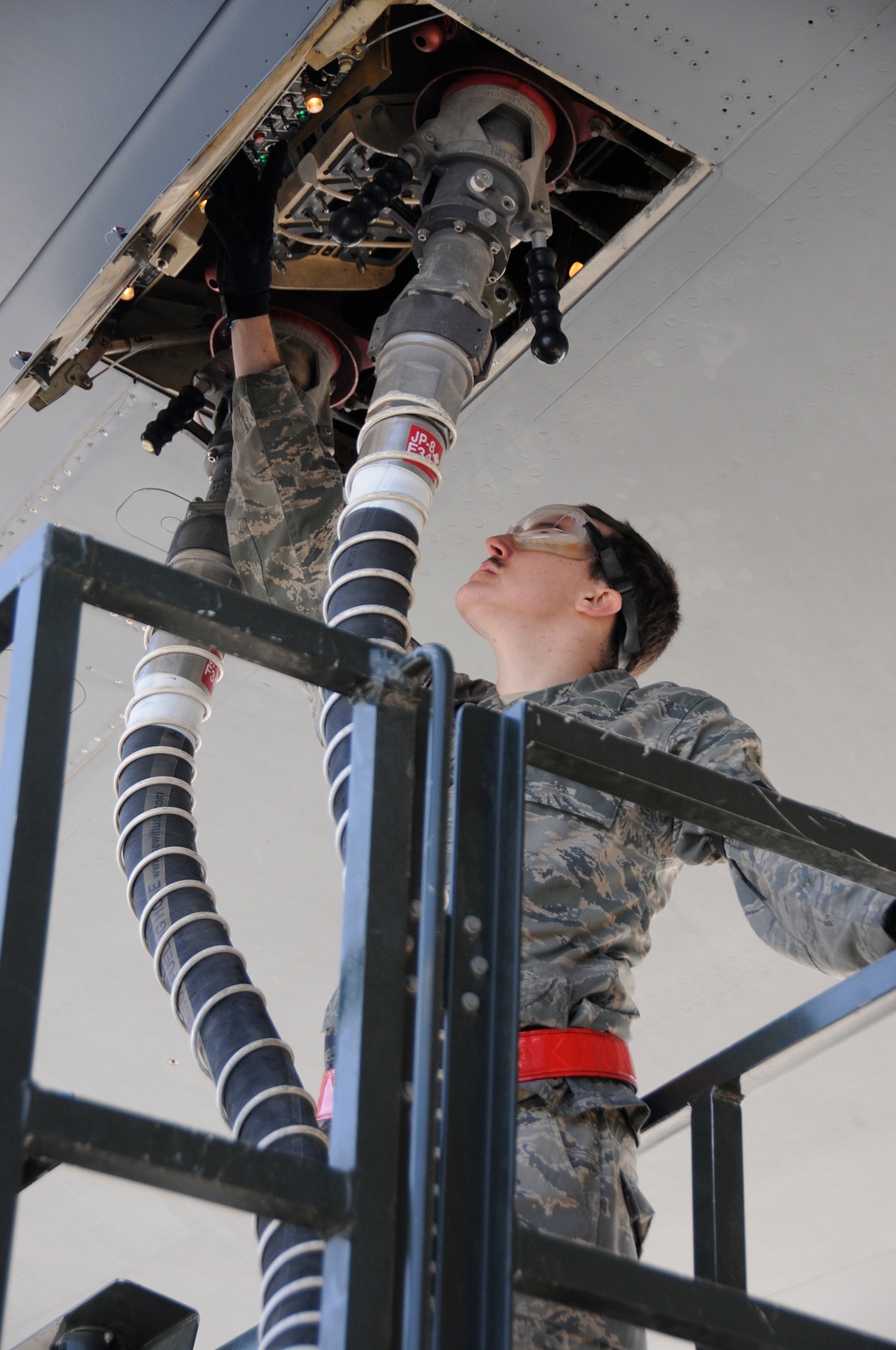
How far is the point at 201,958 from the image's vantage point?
2.17 m

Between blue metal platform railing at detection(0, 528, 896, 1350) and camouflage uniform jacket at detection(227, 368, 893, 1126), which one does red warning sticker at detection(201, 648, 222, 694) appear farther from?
blue metal platform railing at detection(0, 528, 896, 1350)

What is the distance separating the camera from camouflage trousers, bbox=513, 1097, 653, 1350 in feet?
6.17

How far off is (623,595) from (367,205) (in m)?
0.92

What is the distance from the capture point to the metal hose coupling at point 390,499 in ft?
7.49

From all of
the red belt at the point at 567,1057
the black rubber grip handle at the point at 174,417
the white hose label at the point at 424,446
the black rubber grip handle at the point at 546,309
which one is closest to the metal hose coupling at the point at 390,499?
the white hose label at the point at 424,446

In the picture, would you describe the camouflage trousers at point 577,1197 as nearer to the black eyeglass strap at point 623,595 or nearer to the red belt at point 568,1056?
the red belt at point 568,1056

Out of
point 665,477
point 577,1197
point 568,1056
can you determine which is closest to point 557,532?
point 665,477

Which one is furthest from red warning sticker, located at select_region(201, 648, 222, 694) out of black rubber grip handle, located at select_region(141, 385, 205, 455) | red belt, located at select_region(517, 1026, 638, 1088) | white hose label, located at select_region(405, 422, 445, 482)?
red belt, located at select_region(517, 1026, 638, 1088)

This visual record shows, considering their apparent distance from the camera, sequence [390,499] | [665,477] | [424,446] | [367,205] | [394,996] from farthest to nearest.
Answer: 1. [665,477]
2. [367,205]
3. [424,446]
4. [390,499]
5. [394,996]

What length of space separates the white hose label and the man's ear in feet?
1.45

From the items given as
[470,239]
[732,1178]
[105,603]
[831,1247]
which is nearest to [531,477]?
[470,239]

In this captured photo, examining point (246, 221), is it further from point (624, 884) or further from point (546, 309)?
point (624, 884)

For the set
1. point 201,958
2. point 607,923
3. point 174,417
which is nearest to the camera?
point 201,958

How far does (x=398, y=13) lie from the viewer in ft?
10.3
